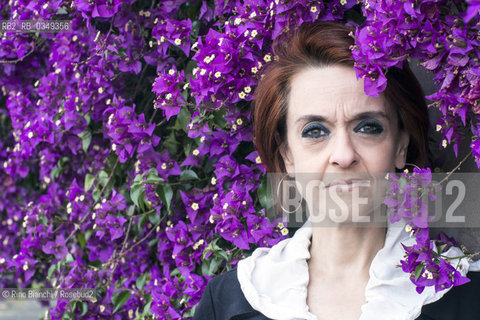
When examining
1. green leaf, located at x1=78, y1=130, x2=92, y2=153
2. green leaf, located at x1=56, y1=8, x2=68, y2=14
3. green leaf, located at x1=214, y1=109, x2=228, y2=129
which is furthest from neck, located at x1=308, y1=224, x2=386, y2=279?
green leaf, located at x1=56, y1=8, x2=68, y2=14

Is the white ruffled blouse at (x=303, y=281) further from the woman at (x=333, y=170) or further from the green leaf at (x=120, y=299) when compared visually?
the green leaf at (x=120, y=299)

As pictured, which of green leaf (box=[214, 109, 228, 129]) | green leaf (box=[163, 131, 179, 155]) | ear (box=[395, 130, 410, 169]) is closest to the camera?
ear (box=[395, 130, 410, 169])

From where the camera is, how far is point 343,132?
170 cm

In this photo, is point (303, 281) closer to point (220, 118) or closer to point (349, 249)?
point (349, 249)

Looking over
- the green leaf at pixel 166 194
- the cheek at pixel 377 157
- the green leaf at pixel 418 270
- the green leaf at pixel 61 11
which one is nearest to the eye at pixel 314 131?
the cheek at pixel 377 157

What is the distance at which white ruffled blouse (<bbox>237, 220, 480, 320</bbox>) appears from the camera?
5.48 feet

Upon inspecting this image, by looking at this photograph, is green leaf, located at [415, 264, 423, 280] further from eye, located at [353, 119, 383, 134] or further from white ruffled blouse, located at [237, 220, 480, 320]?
eye, located at [353, 119, 383, 134]

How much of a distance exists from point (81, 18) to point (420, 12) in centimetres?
140

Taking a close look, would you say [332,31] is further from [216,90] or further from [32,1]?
[32,1]

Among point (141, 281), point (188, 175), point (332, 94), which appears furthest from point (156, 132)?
point (332, 94)

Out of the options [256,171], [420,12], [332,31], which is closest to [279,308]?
[256,171]

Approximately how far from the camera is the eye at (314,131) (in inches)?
68.4

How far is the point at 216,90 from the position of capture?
6.26 ft

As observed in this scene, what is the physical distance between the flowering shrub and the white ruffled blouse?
8cm
